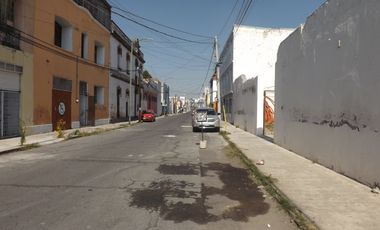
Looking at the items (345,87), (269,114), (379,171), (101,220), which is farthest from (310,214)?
(269,114)

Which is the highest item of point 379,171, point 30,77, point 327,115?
point 30,77

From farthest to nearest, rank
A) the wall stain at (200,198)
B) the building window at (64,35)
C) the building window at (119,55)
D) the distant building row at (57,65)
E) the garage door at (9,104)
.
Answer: the building window at (119,55) → the building window at (64,35) → the distant building row at (57,65) → the garage door at (9,104) → the wall stain at (200,198)

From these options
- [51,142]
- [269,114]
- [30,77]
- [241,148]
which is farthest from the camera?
[269,114]

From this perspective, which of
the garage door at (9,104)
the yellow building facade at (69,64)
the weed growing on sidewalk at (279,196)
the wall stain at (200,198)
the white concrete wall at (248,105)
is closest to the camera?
the weed growing on sidewalk at (279,196)

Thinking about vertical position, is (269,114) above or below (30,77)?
below

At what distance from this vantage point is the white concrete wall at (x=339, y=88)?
9.03 m

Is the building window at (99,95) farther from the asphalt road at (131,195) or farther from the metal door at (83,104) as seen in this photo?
the asphalt road at (131,195)

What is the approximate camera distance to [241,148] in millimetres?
17875

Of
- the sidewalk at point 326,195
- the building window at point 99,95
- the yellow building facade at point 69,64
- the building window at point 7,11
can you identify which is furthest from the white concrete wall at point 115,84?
the sidewalk at point 326,195

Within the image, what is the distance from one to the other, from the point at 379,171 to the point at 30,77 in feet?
63.6

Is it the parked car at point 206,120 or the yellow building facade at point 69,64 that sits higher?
the yellow building facade at point 69,64

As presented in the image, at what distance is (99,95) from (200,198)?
105ft

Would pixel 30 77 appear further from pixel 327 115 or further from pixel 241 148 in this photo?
pixel 327 115

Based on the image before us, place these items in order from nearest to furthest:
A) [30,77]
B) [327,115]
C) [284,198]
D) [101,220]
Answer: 1. [101,220]
2. [284,198]
3. [327,115]
4. [30,77]
